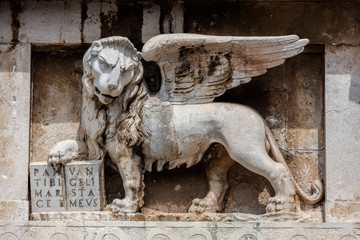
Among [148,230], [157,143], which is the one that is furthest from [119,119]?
[148,230]

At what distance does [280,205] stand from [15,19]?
2779mm

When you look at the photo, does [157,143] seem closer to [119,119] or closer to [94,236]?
[119,119]

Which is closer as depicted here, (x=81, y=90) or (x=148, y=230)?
(x=148, y=230)

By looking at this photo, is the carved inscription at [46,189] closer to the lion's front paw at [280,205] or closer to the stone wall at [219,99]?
the stone wall at [219,99]

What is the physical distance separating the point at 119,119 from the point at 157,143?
1.23 feet

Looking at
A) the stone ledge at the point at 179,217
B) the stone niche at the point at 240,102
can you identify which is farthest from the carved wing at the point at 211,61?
the stone ledge at the point at 179,217

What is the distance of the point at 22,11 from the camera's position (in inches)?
368

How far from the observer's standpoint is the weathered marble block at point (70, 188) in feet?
29.4

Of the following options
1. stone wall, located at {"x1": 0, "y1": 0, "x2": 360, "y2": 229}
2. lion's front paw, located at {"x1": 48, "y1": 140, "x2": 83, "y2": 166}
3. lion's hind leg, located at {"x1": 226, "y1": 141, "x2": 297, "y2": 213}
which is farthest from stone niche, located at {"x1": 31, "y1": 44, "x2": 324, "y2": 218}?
lion's hind leg, located at {"x1": 226, "y1": 141, "x2": 297, "y2": 213}

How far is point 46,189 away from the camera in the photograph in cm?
902

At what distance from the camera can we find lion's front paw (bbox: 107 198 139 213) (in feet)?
29.1

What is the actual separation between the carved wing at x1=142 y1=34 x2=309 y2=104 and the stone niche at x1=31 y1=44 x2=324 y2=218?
0.92 feet

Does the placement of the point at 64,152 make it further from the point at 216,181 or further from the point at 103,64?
the point at 216,181

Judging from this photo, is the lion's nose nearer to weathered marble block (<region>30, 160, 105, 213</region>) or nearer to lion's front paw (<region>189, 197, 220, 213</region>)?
weathered marble block (<region>30, 160, 105, 213</region>)
